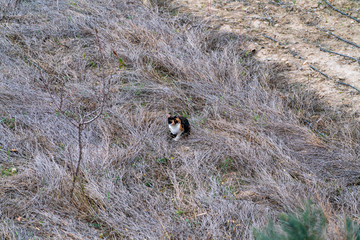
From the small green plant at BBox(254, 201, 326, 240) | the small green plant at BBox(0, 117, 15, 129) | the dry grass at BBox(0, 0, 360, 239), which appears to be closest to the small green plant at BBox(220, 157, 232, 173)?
the dry grass at BBox(0, 0, 360, 239)

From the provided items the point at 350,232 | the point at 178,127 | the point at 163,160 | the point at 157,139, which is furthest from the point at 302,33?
the point at 350,232

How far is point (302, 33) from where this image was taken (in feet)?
16.0

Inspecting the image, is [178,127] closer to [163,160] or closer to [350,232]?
[163,160]

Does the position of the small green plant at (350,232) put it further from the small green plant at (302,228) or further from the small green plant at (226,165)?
the small green plant at (226,165)

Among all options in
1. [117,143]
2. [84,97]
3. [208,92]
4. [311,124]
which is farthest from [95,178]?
[311,124]

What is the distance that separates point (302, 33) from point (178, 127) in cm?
266

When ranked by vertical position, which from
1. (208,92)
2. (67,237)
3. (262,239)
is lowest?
(67,237)

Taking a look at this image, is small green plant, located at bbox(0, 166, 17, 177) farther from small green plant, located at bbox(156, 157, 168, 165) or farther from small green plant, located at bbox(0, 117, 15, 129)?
small green plant, located at bbox(156, 157, 168, 165)

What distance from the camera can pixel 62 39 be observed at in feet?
16.6

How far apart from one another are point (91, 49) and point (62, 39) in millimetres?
540

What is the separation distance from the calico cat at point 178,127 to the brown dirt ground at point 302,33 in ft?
5.61

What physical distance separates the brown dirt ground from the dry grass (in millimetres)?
233

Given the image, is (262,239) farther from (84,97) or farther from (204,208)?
(84,97)

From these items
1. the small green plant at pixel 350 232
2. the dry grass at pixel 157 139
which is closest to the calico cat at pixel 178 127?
the dry grass at pixel 157 139
